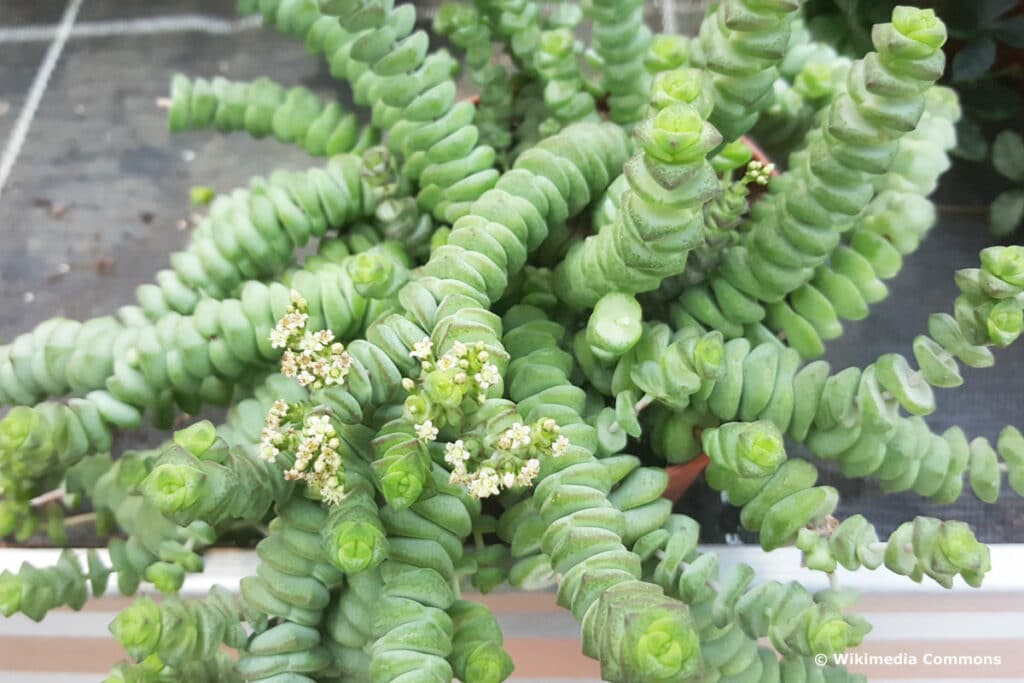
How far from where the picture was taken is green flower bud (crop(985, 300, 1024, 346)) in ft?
1.81

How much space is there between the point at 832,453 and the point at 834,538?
0.23 ft

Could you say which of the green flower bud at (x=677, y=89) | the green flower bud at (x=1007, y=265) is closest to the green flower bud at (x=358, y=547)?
the green flower bud at (x=677, y=89)

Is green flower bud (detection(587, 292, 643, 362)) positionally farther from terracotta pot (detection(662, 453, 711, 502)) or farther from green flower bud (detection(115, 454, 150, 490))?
green flower bud (detection(115, 454, 150, 490))

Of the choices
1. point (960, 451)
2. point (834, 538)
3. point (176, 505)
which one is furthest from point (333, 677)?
point (960, 451)

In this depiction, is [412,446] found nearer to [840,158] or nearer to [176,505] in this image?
[176,505]

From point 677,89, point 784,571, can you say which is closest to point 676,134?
point 677,89

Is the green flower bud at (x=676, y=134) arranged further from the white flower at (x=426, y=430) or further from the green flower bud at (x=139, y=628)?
the green flower bud at (x=139, y=628)

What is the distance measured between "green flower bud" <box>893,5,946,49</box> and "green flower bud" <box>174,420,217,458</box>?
0.51 meters

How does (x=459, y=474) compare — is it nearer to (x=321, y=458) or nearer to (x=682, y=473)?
(x=321, y=458)

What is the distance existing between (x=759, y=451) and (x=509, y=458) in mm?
181

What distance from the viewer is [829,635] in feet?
1.82

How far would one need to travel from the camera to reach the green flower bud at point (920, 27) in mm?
523

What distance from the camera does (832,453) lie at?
67 cm

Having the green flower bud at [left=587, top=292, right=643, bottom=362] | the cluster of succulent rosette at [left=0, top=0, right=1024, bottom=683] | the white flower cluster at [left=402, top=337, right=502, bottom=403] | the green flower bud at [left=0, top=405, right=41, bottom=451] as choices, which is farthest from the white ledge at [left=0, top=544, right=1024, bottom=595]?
Result: the white flower cluster at [left=402, top=337, right=502, bottom=403]
